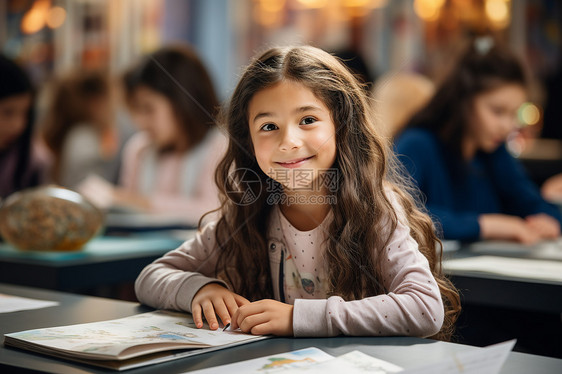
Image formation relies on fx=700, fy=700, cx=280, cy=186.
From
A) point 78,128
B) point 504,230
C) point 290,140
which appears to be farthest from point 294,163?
point 78,128

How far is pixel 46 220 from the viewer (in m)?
1.65

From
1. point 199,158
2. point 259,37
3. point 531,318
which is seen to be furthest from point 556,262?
point 259,37

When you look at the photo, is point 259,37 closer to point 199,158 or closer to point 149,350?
point 199,158

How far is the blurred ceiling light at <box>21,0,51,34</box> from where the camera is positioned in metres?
5.20

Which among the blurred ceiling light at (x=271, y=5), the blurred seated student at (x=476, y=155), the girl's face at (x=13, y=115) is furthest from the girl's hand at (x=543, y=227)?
the blurred ceiling light at (x=271, y=5)

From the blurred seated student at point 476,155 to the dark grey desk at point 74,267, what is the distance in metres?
0.81

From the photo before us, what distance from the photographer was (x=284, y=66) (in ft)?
3.43

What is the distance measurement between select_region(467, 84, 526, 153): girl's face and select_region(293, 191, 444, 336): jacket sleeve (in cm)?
120

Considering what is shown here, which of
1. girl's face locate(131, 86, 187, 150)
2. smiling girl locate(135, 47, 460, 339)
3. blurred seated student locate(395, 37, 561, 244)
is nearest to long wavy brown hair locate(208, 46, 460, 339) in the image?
smiling girl locate(135, 47, 460, 339)

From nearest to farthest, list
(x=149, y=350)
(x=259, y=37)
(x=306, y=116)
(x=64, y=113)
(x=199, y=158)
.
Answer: (x=149, y=350) < (x=306, y=116) < (x=199, y=158) < (x=64, y=113) < (x=259, y=37)

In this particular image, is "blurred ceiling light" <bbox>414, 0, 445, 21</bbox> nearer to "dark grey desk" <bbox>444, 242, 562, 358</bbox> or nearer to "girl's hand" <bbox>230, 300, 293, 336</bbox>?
"dark grey desk" <bbox>444, 242, 562, 358</bbox>

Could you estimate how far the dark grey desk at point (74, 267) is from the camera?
5.01 feet

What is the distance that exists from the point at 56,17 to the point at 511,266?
4.58 metres

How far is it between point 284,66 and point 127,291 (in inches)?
42.7
